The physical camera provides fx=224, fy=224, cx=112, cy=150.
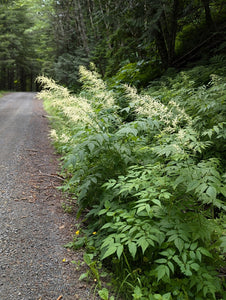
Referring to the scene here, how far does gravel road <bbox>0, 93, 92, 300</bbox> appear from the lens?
2.42 meters

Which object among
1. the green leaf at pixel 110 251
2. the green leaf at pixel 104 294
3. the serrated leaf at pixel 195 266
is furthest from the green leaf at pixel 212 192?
the green leaf at pixel 104 294

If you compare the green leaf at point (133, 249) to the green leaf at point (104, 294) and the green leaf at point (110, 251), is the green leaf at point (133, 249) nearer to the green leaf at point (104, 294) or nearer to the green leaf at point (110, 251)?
the green leaf at point (110, 251)

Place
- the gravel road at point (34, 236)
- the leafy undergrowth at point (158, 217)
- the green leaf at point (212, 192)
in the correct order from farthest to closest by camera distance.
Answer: the gravel road at point (34, 236) < the leafy undergrowth at point (158, 217) < the green leaf at point (212, 192)

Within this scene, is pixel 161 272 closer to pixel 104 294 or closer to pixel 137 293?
pixel 137 293

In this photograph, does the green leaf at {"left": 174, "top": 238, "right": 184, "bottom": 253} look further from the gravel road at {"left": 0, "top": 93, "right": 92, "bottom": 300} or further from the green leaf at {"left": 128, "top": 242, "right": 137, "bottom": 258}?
the gravel road at {"left": 0, "top": 93, "right": 92, "bottom": 300}

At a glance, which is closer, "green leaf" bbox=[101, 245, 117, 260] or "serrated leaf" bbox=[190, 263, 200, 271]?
"serrated leaf" bbox=[190, 263, 200, 271]

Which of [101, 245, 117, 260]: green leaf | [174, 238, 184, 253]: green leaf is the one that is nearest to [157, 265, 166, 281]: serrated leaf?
[174, 238, 184, 253]: green leaf

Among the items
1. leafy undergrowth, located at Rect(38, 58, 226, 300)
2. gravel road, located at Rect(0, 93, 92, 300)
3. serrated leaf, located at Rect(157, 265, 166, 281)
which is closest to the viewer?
serrated leaf, located at Rect(157, 265, 166, 281)

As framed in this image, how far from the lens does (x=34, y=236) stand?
314 cm

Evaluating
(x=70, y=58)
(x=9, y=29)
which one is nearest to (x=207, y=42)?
(x=70, y=58)

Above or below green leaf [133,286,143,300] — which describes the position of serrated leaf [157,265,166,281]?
above

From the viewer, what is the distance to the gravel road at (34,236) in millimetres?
2424

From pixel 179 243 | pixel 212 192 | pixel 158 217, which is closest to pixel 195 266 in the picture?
pixel 179 243

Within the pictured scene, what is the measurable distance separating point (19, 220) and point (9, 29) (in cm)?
3288
